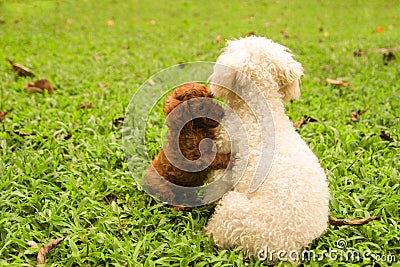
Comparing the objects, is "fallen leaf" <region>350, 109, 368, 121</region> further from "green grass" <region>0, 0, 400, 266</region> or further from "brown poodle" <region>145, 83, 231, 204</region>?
"brown poodle" <region>145, 83, 231, 204</region>

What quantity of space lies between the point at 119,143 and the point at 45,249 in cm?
138

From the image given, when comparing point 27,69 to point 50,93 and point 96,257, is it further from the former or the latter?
point 96,257

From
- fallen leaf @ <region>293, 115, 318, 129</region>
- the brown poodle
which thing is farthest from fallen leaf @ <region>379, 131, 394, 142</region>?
the brown poodle

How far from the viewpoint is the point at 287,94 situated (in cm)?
245

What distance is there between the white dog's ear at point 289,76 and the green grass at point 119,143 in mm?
805

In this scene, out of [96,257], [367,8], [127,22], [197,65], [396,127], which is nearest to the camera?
[96,257]

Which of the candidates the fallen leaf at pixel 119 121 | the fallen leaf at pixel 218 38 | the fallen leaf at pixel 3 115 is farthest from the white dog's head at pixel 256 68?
the fallen leaf at pixel 218 38

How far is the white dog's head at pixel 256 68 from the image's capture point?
2277 mm

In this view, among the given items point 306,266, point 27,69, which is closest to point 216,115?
point 306,266

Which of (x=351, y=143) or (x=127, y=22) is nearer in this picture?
(x=351, y=143)

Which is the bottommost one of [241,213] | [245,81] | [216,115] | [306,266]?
[306,266]

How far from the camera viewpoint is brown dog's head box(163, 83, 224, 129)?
2.39m

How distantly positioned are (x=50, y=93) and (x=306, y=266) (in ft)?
11.7

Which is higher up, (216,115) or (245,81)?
(245,81)
